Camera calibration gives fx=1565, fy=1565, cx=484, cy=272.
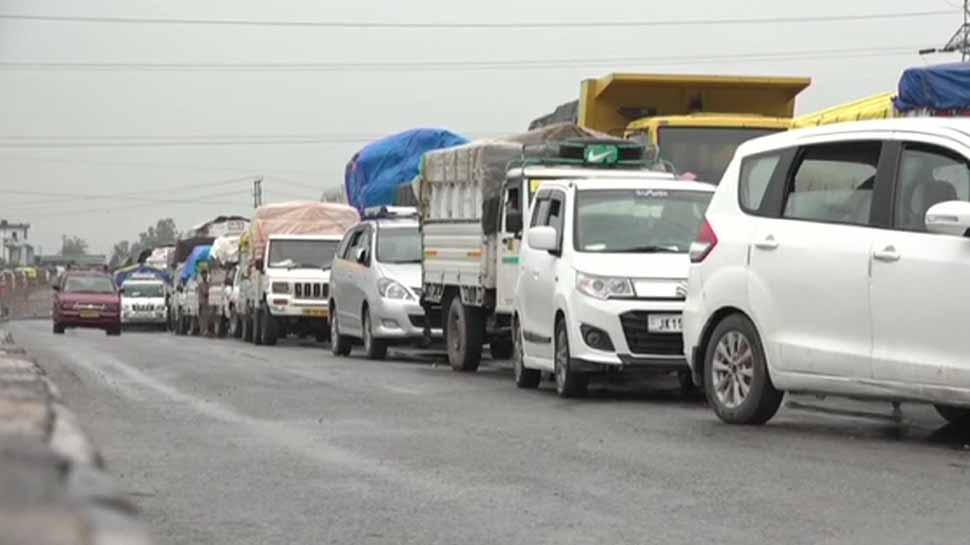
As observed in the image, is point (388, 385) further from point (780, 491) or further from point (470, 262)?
point (780, 491)

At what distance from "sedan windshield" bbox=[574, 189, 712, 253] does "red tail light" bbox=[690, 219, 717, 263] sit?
249 centimetres

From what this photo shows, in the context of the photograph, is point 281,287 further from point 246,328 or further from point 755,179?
point 755,179

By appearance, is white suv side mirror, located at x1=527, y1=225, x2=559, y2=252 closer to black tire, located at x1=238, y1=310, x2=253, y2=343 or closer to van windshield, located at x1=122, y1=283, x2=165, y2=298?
black tire, located at x1=238, y1=310, x2=253, y2=343

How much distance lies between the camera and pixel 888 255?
8953mm

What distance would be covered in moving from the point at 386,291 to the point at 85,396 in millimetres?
7243

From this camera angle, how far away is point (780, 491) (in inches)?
292

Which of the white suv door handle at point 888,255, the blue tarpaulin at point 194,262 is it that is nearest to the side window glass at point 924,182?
the white suv door handle at point 888,255

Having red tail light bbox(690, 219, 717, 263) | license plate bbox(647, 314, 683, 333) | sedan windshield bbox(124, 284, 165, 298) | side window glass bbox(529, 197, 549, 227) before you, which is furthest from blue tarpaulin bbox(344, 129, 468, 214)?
sedan windshield bbox(124, 284, 165, 298)

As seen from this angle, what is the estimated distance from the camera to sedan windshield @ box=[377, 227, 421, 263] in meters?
21.1

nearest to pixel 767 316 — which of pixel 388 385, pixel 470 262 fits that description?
pixel 388 385

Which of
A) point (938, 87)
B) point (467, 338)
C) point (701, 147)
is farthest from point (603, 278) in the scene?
point (701, 147)

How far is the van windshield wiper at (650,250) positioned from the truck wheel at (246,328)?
1856 cm

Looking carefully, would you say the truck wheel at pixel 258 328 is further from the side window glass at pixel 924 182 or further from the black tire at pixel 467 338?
the side window glass at pixel 924 182

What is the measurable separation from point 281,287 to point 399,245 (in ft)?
23.2
